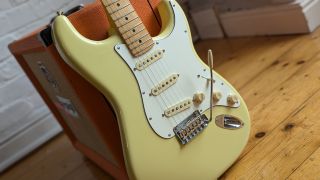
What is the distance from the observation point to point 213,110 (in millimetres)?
824

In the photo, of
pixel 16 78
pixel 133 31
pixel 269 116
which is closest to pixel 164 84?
pixel 133 31

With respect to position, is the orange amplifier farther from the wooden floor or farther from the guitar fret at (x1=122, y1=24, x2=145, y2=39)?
the wooden floor

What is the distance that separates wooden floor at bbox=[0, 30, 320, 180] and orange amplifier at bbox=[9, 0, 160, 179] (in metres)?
0.18

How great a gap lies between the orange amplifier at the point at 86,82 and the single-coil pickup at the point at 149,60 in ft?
0.24

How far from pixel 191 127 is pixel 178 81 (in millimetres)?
103

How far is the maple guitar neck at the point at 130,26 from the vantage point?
73cm

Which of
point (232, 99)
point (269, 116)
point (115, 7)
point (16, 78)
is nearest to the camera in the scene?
point (115, 7)

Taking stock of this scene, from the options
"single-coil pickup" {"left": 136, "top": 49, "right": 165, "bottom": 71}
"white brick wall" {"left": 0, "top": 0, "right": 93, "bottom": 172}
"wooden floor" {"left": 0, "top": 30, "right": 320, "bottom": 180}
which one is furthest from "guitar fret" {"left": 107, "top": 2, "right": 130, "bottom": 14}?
"white brick wall" {"left": 0, "top": 0, "right": 93, "bottom": 172}

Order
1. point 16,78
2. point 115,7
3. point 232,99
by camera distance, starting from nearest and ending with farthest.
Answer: point 115,7 < point 232,99 < point 16,78

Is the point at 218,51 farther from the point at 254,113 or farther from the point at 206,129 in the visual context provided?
the point at 206,129

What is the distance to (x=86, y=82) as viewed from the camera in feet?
2.54

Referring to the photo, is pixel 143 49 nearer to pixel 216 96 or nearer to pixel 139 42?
pixel 139 42

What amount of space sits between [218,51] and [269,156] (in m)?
0.81

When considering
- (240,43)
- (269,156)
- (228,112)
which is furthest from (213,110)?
(240,43)
